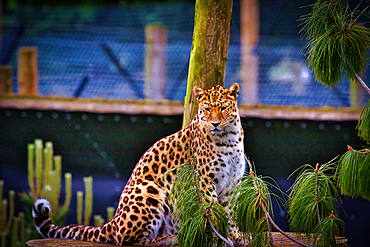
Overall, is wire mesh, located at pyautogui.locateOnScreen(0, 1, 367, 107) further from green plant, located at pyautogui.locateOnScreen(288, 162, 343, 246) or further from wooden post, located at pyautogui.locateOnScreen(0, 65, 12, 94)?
green plant, located at pyautogui.locateOnScreen(288, 162, 343, 246)

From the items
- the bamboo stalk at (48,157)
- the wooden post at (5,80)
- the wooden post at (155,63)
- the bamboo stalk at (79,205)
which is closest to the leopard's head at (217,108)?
the wooden post at (155,63)

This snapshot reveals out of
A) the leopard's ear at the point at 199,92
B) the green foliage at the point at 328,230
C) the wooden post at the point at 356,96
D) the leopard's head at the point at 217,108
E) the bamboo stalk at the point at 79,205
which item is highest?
the wooden post at the point at 356,96

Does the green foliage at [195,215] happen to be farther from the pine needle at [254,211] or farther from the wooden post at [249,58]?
the wooden post at [249,58]

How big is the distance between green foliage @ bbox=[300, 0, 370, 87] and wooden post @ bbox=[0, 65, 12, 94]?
401 centimetres

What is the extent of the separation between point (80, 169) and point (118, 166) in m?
0.46

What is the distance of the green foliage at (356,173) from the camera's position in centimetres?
204

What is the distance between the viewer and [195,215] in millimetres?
2133

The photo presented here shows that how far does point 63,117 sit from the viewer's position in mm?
4562

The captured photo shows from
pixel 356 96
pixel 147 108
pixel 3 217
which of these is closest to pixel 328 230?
pixel 356 96

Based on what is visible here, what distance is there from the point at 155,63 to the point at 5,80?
1989 mm

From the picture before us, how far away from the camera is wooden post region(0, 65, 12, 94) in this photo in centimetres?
500

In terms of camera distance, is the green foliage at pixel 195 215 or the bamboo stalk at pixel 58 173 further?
the bamboo stalk at pixel 58 173

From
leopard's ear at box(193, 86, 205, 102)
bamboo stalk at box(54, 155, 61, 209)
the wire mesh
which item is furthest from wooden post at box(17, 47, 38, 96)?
leopard's ear at box(193, 86, 205, 102)

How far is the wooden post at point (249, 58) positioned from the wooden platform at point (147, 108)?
144mm
